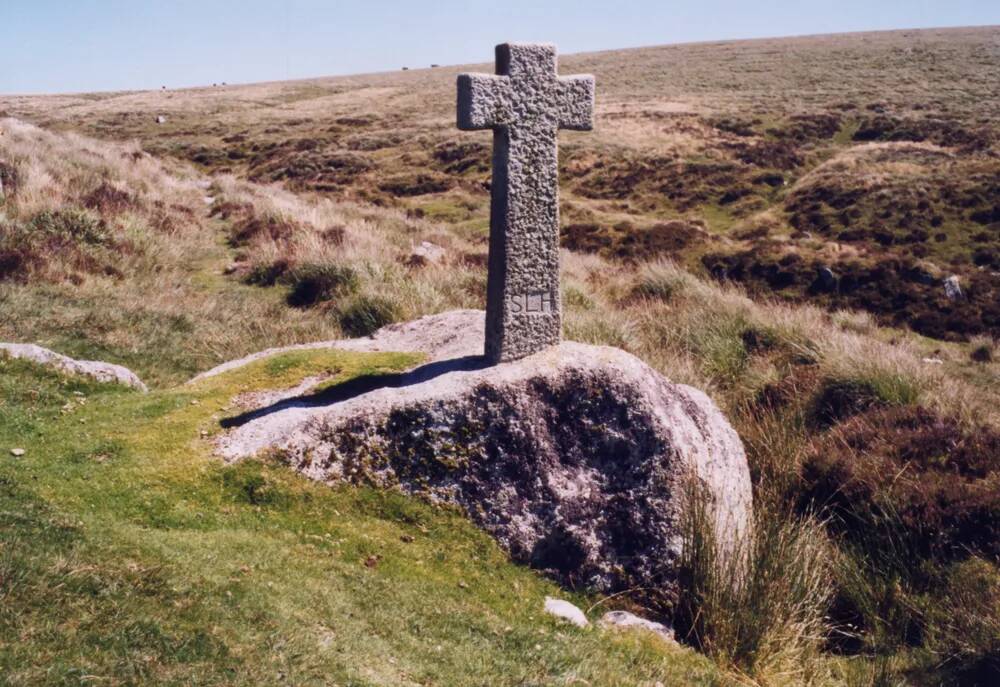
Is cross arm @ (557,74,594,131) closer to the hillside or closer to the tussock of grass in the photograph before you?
the hillside

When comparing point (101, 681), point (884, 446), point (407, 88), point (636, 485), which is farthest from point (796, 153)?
point (407, 88)

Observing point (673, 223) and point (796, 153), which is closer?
point (673, 223)

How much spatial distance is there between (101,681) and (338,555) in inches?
83.5

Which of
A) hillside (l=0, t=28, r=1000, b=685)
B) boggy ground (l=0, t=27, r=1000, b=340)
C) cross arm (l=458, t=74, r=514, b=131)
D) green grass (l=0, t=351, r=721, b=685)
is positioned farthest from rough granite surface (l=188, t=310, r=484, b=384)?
Result: boggy ground (l=0, t=27, r=1000, b=340)

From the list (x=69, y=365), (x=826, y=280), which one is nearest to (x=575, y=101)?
(x=69, y=365)

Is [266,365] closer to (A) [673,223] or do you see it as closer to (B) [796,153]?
(A) [673,223]

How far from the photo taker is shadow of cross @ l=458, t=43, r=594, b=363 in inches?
251

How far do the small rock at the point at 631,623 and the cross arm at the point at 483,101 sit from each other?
3964 millimetres

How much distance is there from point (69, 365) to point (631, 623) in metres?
6.25

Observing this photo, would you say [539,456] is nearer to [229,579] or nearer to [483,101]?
[229,579]

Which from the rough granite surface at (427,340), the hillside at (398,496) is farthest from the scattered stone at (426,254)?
the rough granite surface at (427,340)

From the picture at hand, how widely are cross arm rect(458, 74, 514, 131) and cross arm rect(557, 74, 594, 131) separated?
0.53 m

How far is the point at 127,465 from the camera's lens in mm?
6000

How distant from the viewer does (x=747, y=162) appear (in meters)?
40.5
